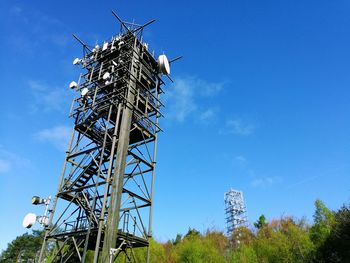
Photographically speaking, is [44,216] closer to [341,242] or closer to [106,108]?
[106,108]

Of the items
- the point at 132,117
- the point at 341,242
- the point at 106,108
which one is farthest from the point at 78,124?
the point at 341,242

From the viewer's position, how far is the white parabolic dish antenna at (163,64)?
2388 centimetres

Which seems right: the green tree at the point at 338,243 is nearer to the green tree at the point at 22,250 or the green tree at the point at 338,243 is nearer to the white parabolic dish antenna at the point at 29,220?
the white parabolic dish antenna at the point at 29,220

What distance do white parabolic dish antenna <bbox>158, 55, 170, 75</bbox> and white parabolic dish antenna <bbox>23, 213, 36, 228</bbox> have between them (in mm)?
13985

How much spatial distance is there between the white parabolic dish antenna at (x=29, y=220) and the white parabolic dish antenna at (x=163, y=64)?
1398 cm

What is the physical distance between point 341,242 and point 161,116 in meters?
19.3

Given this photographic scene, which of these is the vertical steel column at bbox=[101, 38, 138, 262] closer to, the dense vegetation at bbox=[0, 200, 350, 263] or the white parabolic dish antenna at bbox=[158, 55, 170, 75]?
the white parabolic dish antenna at bbox=[158, 55, 170, 75]

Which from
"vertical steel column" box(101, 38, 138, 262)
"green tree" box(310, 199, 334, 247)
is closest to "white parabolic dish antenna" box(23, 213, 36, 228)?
"vertical steel column" box(101, 38, 138, 262)

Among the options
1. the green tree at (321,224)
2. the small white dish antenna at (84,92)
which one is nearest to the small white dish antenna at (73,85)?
the small white dish antenna at (84,92)

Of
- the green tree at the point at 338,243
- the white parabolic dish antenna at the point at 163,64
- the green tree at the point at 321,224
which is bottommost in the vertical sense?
the green tree at the point at 338,243

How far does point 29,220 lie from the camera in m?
15.6

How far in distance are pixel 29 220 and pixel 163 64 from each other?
14.5m

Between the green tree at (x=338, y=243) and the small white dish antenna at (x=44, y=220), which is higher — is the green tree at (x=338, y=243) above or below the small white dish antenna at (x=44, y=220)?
above

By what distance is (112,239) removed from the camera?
15.1 metres
